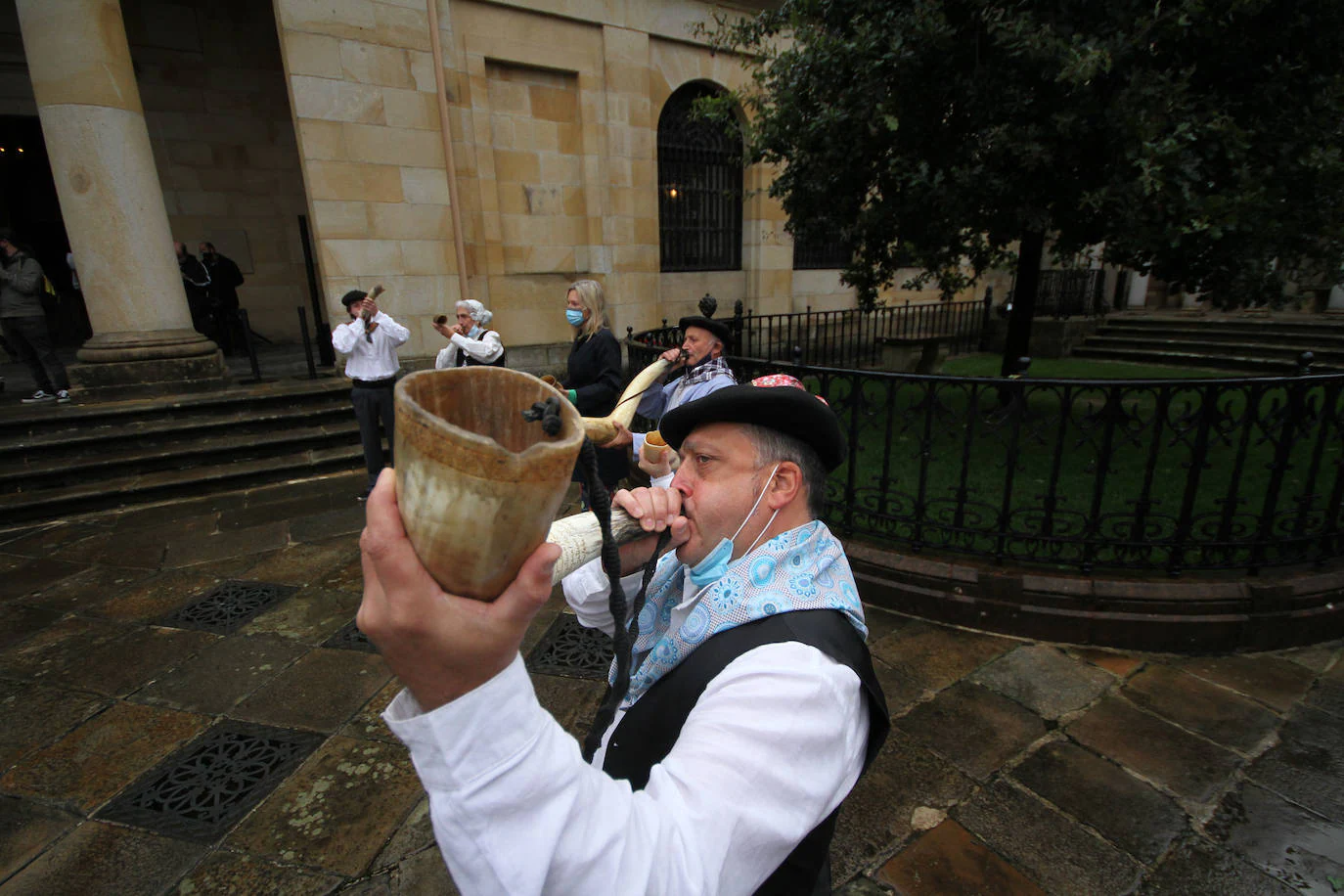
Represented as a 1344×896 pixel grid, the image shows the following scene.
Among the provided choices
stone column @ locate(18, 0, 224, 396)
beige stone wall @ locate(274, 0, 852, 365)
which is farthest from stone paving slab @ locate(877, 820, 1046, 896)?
stone column @ locate(18, 0, 224, 396)

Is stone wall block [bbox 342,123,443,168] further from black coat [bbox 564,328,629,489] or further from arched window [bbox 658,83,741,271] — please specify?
black coat [bbox 564,328,629,489]

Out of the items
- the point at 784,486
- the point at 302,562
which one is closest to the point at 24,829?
the point at 302,562

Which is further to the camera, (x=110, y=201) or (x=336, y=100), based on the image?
(x=336, y=100)

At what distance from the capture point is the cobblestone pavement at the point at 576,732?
90.7 inches

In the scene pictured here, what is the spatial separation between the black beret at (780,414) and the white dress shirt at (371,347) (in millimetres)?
5068

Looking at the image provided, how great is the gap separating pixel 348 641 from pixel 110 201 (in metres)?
6.80

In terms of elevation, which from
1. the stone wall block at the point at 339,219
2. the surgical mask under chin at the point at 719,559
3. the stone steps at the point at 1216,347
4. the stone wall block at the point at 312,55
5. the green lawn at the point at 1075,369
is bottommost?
the green lawn at the point at 1075,369

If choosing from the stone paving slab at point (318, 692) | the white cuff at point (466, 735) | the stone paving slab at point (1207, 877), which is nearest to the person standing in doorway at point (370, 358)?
the stone paving slab at point (318, 692)

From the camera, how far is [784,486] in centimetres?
143

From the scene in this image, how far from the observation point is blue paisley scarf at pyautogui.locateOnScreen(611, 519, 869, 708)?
1210mm

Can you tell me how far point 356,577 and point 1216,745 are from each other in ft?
16.9

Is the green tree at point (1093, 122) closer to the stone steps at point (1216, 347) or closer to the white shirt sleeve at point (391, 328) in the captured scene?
the white shirt sleeve at point (391, 328)

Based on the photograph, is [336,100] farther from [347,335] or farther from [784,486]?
[784,486]

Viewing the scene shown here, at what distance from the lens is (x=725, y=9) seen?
11094 mm
